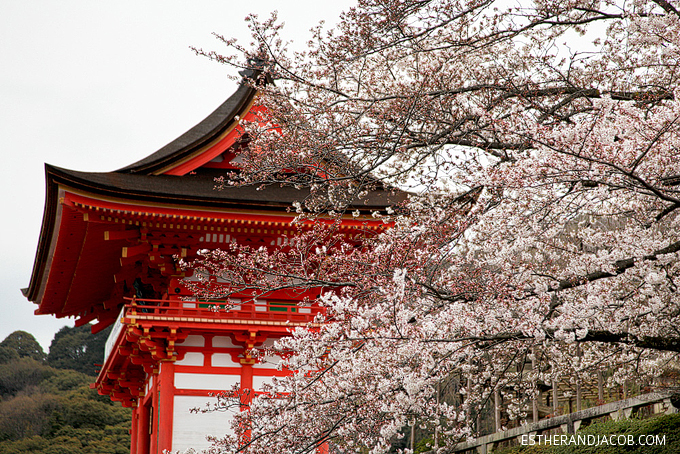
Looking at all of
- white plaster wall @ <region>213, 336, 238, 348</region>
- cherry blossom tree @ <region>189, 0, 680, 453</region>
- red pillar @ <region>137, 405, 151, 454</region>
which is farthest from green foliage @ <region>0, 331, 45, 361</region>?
cherry blossom tree @ <region>189, 0, 680, 453</region>

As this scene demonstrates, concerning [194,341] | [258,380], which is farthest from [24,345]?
[258,380]

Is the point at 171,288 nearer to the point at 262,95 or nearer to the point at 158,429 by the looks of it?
the point at 158,429

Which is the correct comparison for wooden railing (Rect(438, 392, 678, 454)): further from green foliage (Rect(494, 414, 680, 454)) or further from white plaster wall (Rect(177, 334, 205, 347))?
white plaster wall (Rect(177, 334, 205, 347))

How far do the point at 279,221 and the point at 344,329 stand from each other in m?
4.47

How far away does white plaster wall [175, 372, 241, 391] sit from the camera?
1056cm

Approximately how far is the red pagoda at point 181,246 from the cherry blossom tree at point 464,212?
251 cm

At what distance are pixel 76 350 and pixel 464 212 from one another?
47.9 metres

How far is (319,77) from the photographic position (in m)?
7.55

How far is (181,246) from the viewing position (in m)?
10.7

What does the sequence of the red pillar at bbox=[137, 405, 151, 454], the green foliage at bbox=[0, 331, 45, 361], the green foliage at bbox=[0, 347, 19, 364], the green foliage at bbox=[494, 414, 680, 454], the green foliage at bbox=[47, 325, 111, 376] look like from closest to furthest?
the green foliage at bbox=[494, 414, 680, 454] < the red pillar at bbox=[137, 405, 151, 454] < the green foliage at bbox=[0, 347, 19, 364] < the green foliage at bbox=[47, 325, 111, 376] < the green foliage at bbox=[0, 331, 45, 361]

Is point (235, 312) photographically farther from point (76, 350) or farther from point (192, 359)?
point (76, 350)

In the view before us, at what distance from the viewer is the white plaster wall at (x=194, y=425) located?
33.8ft

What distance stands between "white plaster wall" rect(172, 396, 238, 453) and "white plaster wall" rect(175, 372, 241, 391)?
18cm

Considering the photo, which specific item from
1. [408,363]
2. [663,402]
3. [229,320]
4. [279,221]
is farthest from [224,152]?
[663,402]
